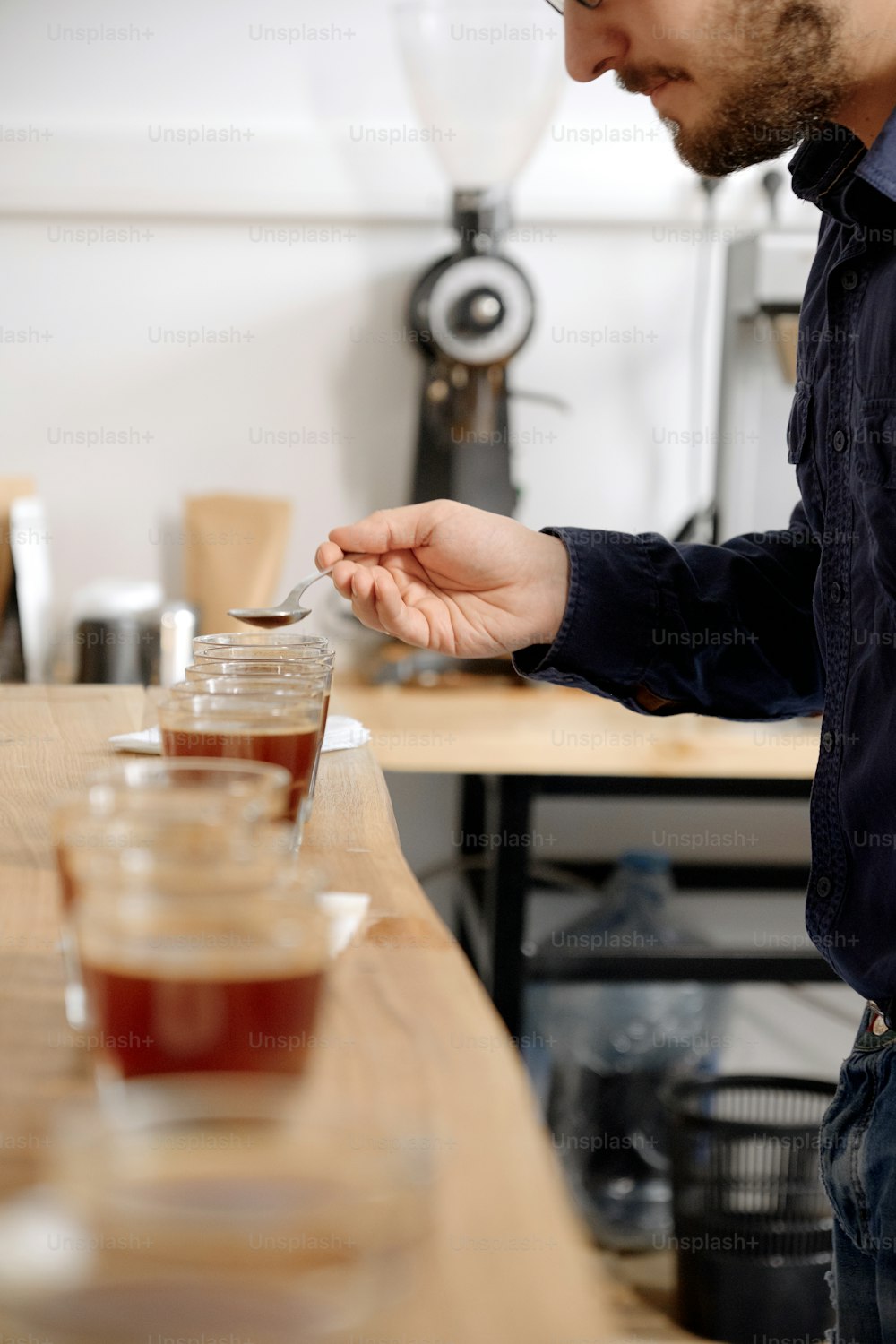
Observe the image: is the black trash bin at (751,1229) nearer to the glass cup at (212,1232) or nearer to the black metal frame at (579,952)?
the black metal frame at (579,952)

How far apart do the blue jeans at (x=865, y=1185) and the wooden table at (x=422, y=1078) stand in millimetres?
420

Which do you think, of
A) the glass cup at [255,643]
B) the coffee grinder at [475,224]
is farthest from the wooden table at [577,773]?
the glass cup at [255,643]

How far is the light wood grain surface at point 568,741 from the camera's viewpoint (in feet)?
6.40

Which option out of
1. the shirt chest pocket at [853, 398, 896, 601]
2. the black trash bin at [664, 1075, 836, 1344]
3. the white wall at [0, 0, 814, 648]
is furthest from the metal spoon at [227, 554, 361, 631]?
the white wall at [0, 0, 814, 648]

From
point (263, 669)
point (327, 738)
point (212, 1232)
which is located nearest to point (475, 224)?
point (327, 738)

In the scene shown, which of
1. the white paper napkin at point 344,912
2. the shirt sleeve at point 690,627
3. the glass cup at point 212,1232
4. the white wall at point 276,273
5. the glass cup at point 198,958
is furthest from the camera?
the white wall at point 276,273

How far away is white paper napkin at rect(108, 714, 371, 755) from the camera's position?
1.08 m

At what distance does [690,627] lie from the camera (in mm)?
1208

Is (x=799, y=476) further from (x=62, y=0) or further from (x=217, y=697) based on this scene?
(x=62, y=0)

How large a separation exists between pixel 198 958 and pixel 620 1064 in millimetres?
1979

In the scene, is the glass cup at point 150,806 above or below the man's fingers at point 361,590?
below

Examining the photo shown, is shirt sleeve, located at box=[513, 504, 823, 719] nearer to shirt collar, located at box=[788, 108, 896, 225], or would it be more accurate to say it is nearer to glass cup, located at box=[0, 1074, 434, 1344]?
shirt collar, located at box=[788, 108, 896, 225]

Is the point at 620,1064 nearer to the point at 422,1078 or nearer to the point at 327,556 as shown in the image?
the point at 327,556

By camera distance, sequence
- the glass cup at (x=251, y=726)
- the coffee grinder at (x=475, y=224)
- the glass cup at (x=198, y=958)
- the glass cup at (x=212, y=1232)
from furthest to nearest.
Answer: the coffee grinder at (x=475, y=224) < the glass cup at (x=251, y=726) < the glass cup at (x=198, y=958) < the glass cup at (x=212, y=1232)
